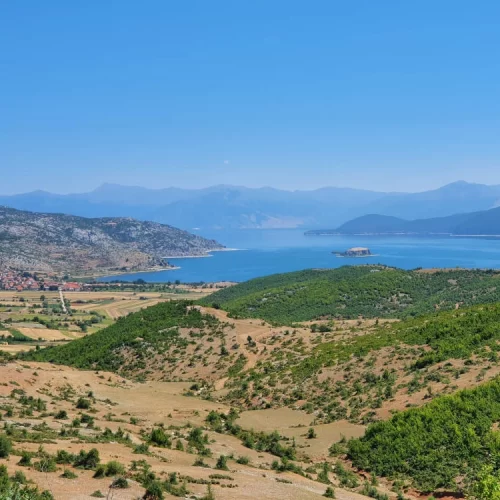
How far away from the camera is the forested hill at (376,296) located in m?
72.9

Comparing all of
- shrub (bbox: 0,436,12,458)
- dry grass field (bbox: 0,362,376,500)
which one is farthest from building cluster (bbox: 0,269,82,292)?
shrub (bbox: 0,436,12,458)

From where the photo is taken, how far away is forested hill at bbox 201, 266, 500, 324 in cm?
7288

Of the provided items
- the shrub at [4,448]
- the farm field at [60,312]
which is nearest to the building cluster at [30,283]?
the farm field at [60,312]

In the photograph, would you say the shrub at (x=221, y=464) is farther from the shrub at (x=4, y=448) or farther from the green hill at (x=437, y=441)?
the shrub at (x=4, y=448)

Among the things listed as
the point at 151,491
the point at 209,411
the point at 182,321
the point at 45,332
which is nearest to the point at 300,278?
the point at 45,332

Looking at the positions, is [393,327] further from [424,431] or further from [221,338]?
[424,431]

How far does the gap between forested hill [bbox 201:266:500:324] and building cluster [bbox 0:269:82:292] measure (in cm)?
9994

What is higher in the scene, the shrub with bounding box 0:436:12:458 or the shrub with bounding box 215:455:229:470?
the shrub with bounding box 0:436:12:458

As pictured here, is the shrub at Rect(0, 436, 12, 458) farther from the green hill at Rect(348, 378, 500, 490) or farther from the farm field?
the farm field

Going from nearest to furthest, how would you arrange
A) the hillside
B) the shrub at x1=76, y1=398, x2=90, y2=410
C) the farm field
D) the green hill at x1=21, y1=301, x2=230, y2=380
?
1. the hillside
2. the shrub at x1=76, y1=398, x2=90, y2=410
3. the green hill at x1=21, y1=301, x2=230, y2=380
4. the farm field

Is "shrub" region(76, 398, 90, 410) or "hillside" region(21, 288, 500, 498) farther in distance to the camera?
"shrub" region(76, 398, 90, 410)

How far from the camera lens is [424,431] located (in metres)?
23.3

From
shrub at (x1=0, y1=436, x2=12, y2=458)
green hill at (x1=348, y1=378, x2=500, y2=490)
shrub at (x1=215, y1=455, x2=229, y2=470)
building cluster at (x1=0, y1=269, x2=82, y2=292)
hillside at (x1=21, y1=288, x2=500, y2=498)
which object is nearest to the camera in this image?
shrub at (x1=0, y1=436, x2=12, y2=458)

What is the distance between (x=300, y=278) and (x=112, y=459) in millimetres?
96493
